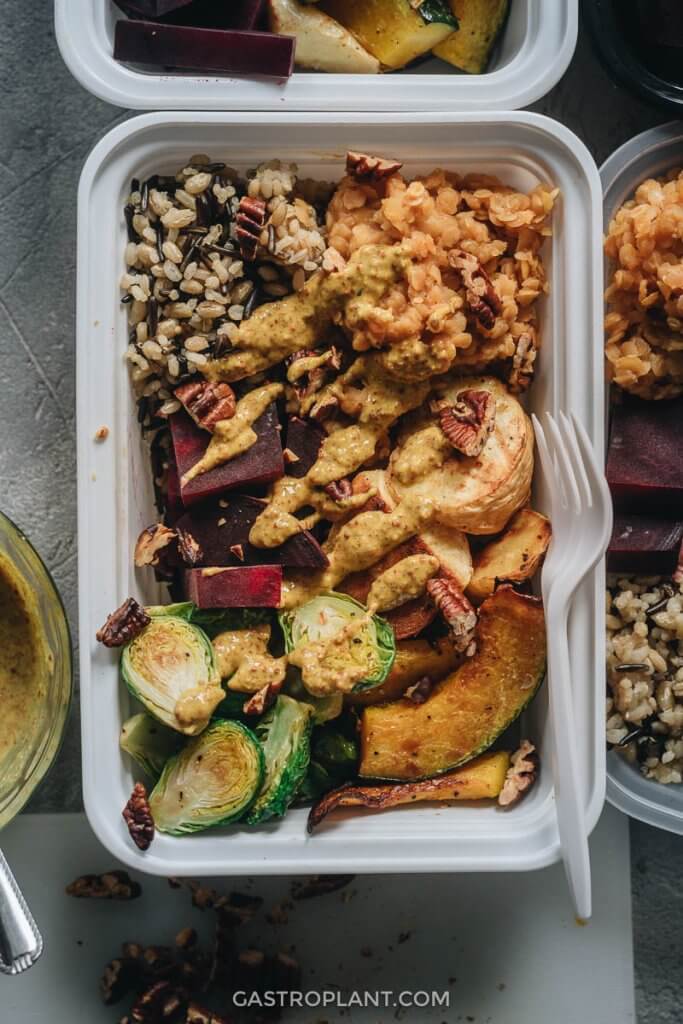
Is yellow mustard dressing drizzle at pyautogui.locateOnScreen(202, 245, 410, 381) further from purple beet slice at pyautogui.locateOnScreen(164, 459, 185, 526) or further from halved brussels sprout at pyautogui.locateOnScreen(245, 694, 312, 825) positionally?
halved brussels sprout at pyautogui.locateOnScreen(245, 694, 312, 825)

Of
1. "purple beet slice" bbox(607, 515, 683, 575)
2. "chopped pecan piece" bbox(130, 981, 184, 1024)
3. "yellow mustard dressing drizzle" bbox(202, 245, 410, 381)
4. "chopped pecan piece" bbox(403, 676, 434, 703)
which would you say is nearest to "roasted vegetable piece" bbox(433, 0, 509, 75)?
"yellow mustard dressing drizzle" bbox(202, 245, 410, 381)

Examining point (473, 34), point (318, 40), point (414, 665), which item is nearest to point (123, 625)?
point (414, 665)

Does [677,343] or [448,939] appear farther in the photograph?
[448,939]

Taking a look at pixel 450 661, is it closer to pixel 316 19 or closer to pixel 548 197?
pixel 548 197

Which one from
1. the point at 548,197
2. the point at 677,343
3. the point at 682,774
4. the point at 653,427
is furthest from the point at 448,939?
the point at 548,197

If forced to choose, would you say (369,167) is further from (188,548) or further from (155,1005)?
(155,1005)
